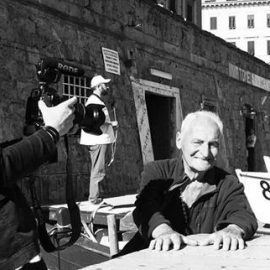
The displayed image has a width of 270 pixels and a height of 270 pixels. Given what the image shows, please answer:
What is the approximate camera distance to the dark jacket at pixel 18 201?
2301 millimetres

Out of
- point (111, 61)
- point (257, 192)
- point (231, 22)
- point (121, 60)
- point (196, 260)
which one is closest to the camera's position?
point (196, 260)

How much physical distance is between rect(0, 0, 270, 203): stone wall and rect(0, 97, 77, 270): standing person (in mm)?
5344

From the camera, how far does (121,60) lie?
42.9 ft

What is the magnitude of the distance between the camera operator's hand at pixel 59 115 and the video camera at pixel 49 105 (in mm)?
61

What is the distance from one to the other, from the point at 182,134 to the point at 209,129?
19 centimetres

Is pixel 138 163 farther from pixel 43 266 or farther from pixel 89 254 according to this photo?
pixel 43 266

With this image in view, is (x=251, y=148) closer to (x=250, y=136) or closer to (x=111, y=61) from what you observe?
(x=250, y=136)

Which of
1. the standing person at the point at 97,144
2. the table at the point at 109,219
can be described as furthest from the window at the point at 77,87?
the table at the point at 109,219

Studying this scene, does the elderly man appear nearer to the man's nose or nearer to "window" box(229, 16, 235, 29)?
the man's nose

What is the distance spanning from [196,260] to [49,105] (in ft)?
2.97

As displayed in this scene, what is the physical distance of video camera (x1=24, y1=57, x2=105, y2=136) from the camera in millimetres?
2596

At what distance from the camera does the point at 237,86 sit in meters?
21.0

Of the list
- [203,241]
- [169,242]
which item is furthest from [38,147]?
[203,241]

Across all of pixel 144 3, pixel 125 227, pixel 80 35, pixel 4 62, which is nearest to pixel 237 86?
pixel 144 3
